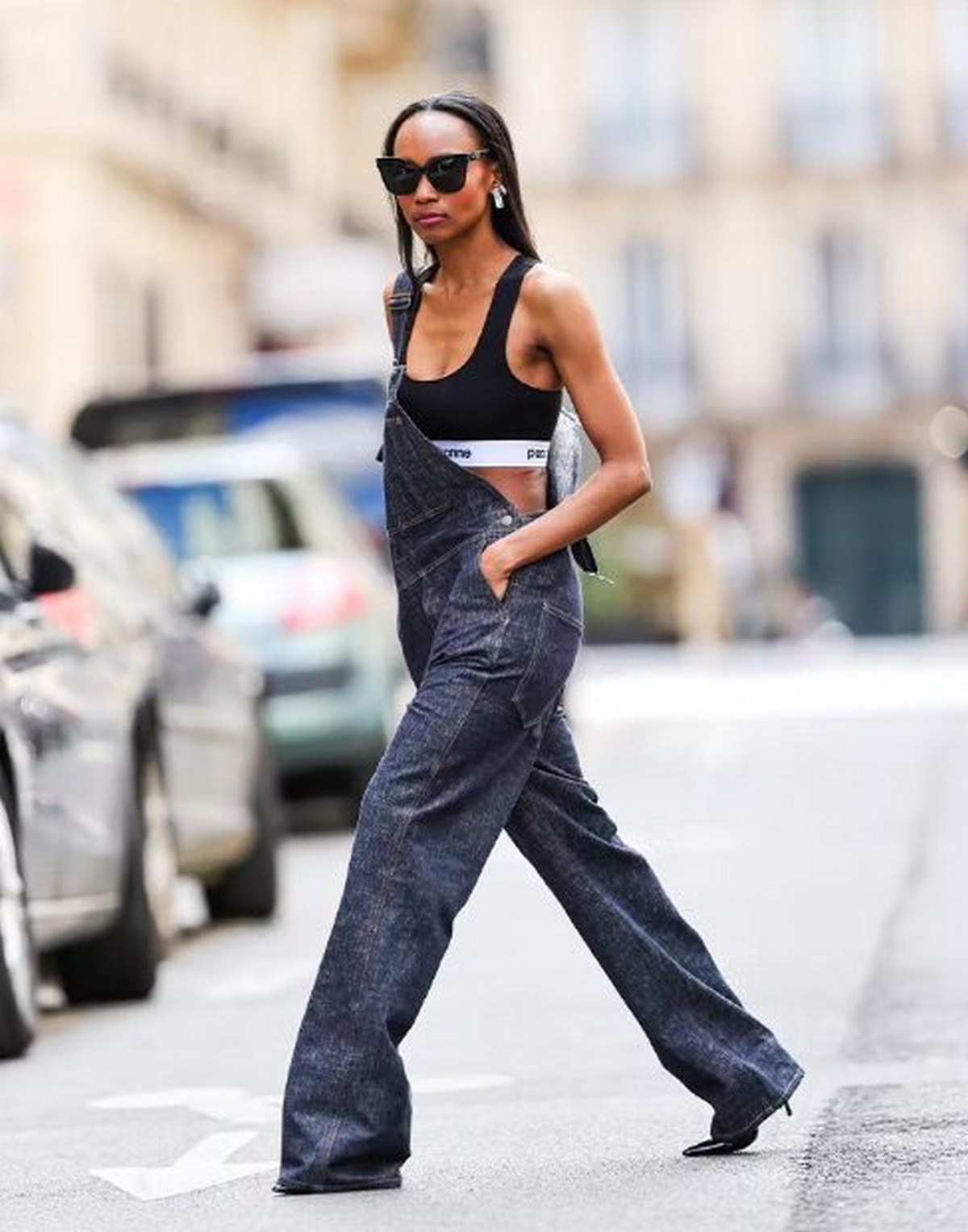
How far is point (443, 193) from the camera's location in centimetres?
713

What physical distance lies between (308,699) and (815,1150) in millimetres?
10894

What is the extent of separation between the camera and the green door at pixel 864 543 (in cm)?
6631

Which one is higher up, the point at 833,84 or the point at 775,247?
the point at 833,84

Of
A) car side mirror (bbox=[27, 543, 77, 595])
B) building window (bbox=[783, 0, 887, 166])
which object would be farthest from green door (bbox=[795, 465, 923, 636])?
car side mirror (bbox=[27, 543, 77, 595])

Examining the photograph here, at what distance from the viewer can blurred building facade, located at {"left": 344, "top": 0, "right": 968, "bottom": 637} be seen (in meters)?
66.3

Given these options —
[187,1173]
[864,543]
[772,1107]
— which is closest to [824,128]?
[864,543]

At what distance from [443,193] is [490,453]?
0.43 metres

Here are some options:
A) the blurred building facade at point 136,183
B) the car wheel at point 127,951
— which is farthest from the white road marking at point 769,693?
the car wheel at point 127,951

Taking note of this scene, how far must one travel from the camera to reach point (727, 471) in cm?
6644

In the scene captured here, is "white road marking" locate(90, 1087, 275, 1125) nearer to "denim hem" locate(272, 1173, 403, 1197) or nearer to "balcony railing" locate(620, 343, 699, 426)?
"denim hem" locate(272, 1173, 403, 1197)

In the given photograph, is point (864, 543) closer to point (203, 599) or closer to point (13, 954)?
point (203, 599)

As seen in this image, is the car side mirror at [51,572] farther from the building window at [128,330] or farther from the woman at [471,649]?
the building window at [128,330]

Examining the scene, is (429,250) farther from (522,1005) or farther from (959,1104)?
(522,1005)

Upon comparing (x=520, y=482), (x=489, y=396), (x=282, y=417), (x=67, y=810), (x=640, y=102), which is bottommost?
(x=67, y=810)
